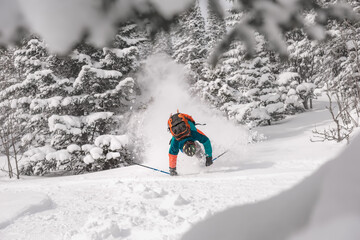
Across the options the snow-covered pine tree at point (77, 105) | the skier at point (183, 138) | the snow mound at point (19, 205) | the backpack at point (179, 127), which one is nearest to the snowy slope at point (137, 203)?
the snow mound at point (19, 205)

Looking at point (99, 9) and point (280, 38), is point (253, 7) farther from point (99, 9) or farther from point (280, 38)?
point (99, 9)

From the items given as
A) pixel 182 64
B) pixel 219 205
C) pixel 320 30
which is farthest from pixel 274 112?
pixel 320 30

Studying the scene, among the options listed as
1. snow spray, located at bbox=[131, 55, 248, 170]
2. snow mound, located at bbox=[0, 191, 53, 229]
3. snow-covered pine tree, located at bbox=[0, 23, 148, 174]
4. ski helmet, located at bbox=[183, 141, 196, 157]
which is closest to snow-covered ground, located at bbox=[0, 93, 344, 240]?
snow mound, located at bbox=[0, 191, 53, 229]

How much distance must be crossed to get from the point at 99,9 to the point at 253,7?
2.58ft

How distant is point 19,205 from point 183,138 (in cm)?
306

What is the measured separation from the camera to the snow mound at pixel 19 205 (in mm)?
2920

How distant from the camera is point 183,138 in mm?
5426

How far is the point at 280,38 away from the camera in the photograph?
1.41 meters

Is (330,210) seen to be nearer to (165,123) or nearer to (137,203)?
(137,203)

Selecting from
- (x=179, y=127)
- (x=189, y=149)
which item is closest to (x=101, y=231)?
(x=189, y=149)

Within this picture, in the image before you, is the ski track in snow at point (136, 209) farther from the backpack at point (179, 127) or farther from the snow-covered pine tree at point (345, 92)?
the snow-covered pine tree at point (345, 92)

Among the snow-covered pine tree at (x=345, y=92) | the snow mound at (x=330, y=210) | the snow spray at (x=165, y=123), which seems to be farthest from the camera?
the snow spray at (x=165, y=123)

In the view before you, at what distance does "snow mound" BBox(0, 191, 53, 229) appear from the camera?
292 centimetres

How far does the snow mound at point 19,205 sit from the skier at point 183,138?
2412 millimetres
